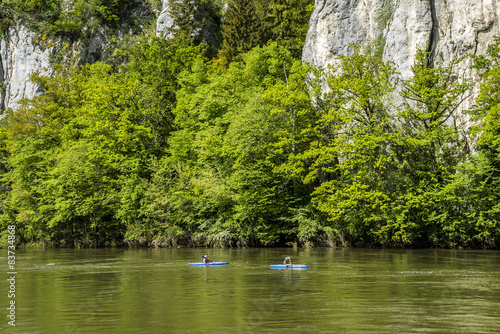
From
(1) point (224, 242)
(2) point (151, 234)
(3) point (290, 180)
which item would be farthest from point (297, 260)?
(2) point (151, 234)

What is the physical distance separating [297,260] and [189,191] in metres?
19.6

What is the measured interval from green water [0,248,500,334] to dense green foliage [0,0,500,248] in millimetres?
10494

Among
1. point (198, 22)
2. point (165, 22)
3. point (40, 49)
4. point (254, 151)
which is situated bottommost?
point (254, 151)

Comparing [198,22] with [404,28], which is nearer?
[404,28]

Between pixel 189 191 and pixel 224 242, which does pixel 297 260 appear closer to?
pixel 224 242

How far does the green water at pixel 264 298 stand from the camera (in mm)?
13766

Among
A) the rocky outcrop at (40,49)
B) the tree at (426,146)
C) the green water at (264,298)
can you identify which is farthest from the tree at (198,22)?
the green water at (264,298)

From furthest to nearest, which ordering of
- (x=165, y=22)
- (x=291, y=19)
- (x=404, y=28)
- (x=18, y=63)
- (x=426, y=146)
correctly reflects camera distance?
1. (x=18, y=63)
2. (x=165, y=22)
3. (x=291, y=19)
4. (x=404, y=28)
5. (x=426, y=146)

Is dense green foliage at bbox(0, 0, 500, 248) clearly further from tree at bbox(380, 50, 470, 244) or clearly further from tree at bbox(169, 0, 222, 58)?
tree at bbox(169, 0, 222, 58)

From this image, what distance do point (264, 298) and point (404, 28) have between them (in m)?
33.1

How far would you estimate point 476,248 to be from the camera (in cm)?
3797

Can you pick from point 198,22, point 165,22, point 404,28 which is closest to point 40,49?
point 165,22

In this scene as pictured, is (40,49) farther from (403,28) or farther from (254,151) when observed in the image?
(403,28)

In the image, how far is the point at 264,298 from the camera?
18.1 metres
